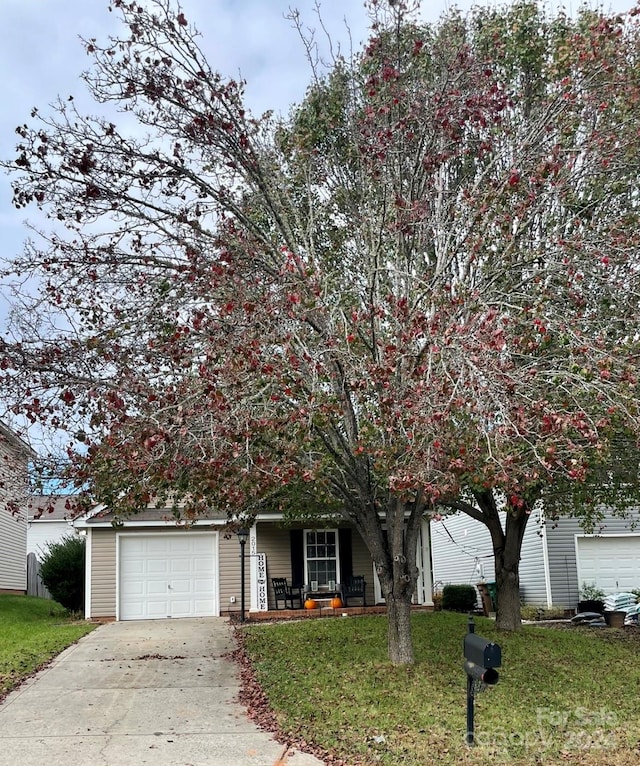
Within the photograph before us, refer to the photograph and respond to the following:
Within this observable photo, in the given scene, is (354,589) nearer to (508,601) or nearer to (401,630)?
(508,601)

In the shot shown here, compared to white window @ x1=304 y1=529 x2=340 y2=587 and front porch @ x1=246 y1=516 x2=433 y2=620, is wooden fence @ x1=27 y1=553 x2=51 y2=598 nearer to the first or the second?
front porch @ x1=246 y1=516 x2=433 y2=620

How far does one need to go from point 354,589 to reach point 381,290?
1093 cm

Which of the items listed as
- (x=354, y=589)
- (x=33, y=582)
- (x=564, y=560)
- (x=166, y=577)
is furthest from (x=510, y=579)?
(x=33, y=582)

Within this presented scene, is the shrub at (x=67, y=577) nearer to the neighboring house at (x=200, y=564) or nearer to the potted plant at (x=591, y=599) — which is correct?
the neighboring house at (x=200, y=564)

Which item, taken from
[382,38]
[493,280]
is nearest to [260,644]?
[493,280]

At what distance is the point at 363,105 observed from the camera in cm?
1212

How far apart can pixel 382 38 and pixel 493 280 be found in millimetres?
3600

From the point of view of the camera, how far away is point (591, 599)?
2028 centimetres

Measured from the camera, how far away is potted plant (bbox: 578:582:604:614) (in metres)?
19.4

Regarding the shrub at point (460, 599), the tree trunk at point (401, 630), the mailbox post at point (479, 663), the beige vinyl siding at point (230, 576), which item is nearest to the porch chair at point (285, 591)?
the beige vinyl siding at point (230, 576)

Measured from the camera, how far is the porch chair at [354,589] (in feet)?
66.2

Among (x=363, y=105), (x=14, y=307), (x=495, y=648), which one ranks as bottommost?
(x=495, y=648)

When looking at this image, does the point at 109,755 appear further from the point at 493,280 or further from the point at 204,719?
the point at 493,280

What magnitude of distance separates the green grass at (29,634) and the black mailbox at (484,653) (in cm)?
623
